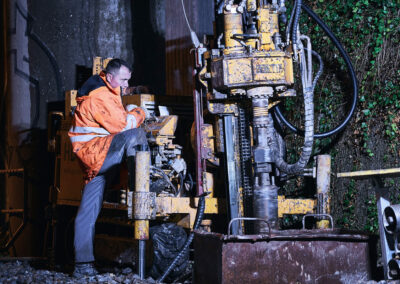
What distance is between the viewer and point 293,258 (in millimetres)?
4703

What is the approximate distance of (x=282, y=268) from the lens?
4.70 metres

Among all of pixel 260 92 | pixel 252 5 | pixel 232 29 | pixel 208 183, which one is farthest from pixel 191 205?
pixel 252 5

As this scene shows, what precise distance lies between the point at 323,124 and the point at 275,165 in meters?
1.04

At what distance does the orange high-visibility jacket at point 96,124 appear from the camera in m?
6.08

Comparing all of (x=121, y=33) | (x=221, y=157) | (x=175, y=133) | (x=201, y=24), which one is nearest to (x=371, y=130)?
(x=221, y=157)

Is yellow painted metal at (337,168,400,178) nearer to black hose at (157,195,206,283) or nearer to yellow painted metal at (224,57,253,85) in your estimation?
yellow painted metal at (224,57,253,85)

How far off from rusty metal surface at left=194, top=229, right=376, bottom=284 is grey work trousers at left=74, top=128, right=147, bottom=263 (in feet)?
5.44

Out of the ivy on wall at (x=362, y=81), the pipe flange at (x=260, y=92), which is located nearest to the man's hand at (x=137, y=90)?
the ivy on wall at (x=362, y=81)

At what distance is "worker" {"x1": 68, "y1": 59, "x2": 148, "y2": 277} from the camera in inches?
234

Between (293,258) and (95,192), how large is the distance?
228 centimetres

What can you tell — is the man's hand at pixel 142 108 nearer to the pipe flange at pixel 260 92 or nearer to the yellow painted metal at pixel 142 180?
the yellow painted metal at pixel 142 180

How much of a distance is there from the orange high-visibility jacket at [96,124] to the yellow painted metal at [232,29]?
4.09ft

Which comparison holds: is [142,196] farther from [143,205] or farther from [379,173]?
[379,173]

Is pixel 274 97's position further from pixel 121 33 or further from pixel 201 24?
pixel 121 33
